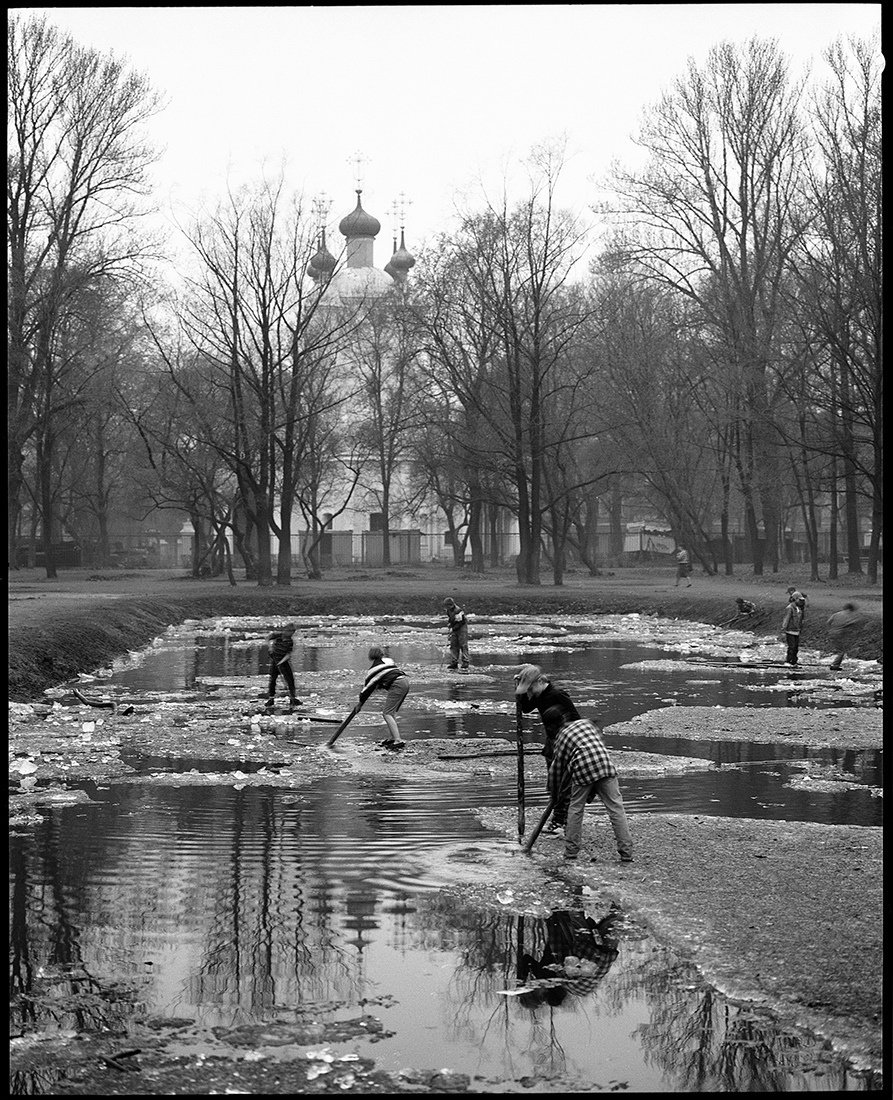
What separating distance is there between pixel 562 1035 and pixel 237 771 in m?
9.18

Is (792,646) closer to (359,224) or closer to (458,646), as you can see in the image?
(458,646)

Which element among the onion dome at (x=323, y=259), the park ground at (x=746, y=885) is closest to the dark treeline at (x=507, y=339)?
the onion dome at (x=323, y=259)

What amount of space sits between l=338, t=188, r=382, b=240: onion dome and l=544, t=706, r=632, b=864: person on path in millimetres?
95829

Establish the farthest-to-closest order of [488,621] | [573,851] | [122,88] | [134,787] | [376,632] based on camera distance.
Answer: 1. [122,88]
2. [488,621]
3. [376,632]
4. [134,787]
5. [573,851]

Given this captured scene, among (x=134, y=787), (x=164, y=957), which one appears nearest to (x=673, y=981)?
(x=164, y=957)

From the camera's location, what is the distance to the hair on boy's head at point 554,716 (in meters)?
12.3

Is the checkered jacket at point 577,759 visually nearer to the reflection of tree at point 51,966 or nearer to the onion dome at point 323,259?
the reflection of tree at point 51,966

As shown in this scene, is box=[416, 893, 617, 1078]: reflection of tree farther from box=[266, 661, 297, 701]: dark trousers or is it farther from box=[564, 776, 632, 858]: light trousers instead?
box=[266, 661, 297, 701]: dark trousers

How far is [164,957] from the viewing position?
9094mm

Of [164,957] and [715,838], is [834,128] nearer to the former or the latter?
[715,838]

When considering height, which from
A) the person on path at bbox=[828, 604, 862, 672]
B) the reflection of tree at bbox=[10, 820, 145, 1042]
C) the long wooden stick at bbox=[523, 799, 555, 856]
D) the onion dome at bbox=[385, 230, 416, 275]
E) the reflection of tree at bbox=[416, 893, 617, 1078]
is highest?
the onion dome at bbox=[385, 230, 416, 275]

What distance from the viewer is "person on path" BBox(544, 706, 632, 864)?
11.4 meters

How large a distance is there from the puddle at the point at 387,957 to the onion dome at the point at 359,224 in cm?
9505

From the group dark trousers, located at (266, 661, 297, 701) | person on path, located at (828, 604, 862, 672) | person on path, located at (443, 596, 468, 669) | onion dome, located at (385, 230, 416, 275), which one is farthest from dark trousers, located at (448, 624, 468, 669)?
onion dome, located at (385, 230, 416, 275)
